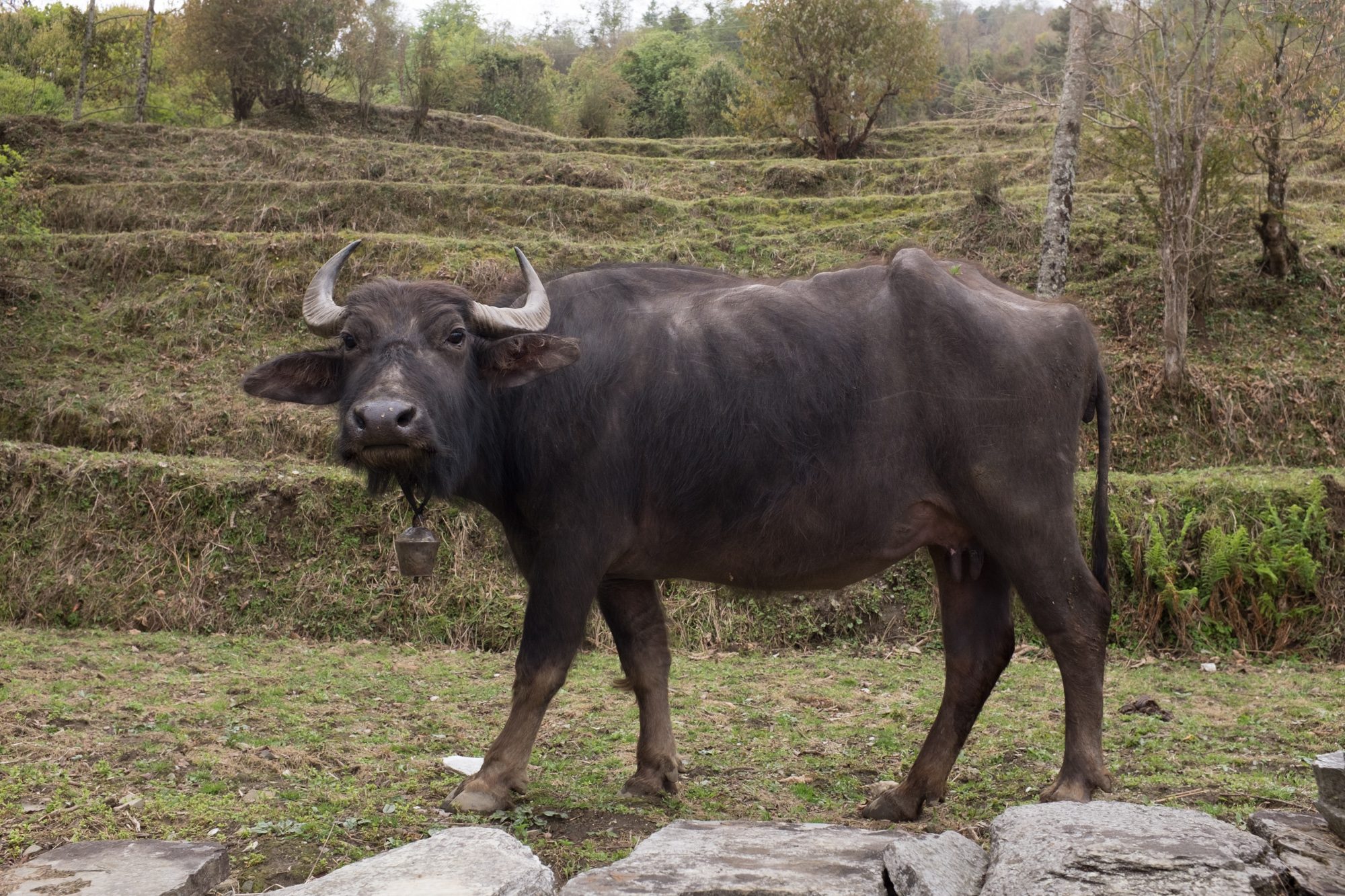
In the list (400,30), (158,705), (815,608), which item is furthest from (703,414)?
(400,30)

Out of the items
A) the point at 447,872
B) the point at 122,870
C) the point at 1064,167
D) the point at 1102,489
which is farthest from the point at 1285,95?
the point at 122,870

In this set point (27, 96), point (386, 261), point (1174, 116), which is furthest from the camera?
point (27, 96)

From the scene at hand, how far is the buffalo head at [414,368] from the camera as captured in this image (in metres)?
3.73

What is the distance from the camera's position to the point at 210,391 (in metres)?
Result: 10.8

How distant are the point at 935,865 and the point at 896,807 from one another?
1.16 m

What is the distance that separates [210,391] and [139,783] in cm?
730

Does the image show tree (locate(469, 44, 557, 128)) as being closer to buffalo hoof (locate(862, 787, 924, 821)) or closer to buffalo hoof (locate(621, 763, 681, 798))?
buffalo hoof (locate(621, 763, 681, 798))

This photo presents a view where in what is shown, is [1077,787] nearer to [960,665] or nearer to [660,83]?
[960,665]

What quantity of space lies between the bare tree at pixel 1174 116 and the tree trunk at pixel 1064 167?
451 mm

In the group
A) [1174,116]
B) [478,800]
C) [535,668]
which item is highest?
[1174,116]

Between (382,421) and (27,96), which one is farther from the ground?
(27,96)

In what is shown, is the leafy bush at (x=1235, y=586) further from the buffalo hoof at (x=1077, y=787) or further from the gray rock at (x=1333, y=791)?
the gray rock at (x=1333, y=791)

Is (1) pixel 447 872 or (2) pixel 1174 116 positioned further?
(2) pixel 1174 116

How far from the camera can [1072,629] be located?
411 centimetres
